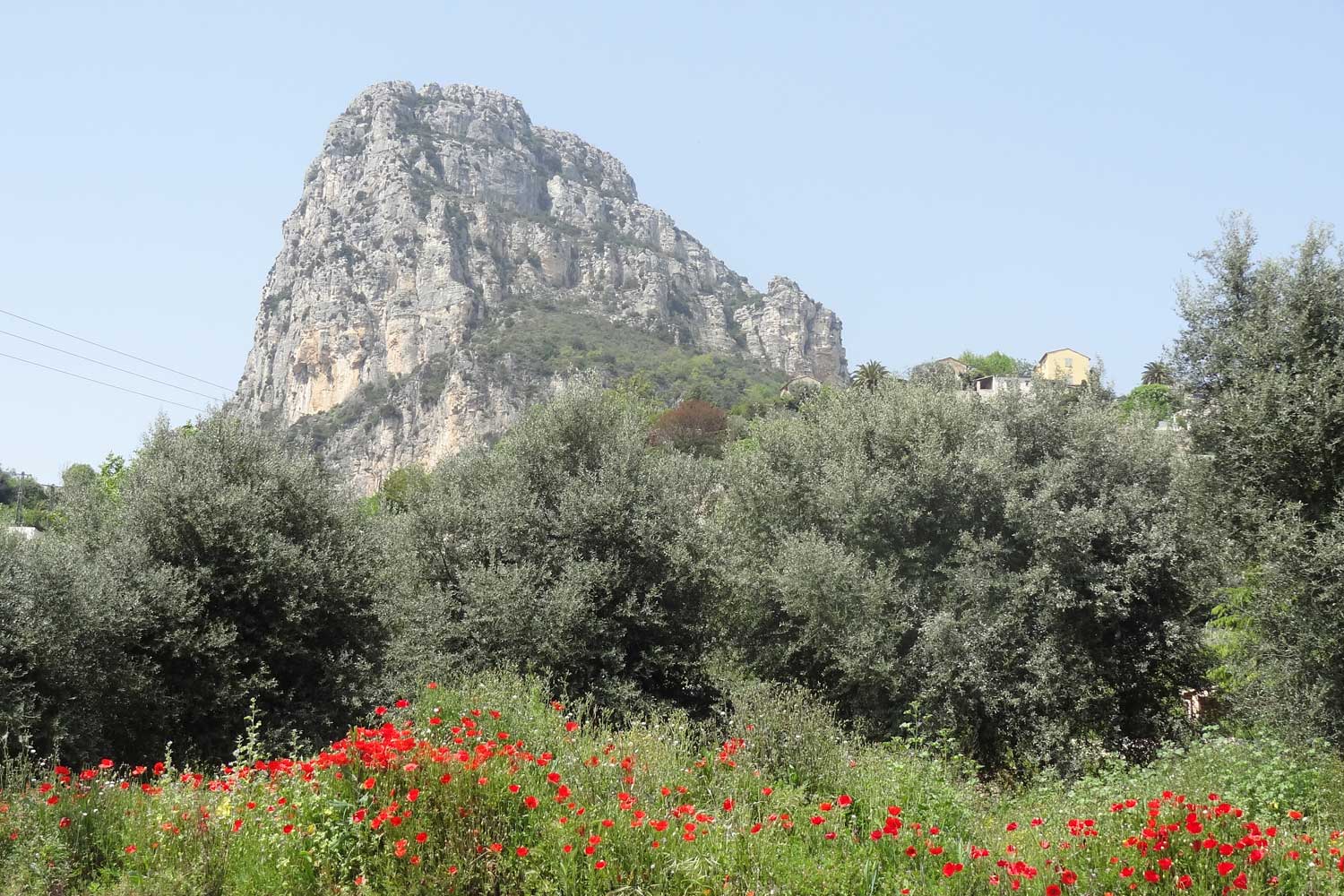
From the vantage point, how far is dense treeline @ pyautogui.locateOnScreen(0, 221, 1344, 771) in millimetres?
10820

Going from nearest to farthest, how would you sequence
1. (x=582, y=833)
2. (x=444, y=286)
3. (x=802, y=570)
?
(x=582, y=833) → (x=802, y=570) → (x=444, y=286)

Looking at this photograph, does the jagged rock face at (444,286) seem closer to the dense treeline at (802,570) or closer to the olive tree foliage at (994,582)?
the dense treeline at (802,570)

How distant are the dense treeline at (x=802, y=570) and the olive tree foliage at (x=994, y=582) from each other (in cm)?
5

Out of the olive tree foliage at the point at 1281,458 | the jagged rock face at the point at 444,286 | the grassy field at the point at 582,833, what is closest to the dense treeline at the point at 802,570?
the olive tree foliage at the point at 1281,458

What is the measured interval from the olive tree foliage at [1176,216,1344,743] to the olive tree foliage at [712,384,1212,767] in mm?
903

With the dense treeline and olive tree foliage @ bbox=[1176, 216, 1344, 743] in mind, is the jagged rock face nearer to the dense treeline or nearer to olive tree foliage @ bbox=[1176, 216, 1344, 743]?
the dense treeline

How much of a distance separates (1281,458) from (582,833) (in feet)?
32.2

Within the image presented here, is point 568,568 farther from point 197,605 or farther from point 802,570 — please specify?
point 197,605

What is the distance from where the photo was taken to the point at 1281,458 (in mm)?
10969

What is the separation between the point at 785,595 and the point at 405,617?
617 cm

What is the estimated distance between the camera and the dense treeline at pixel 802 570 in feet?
35.5

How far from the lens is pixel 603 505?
1439 cm

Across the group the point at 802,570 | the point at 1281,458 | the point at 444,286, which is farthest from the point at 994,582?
the point at 444,286

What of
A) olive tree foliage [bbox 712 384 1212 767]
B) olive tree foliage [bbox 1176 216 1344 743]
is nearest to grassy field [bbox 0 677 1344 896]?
olive tree foliage [bbox 1176 216 1344 743]
